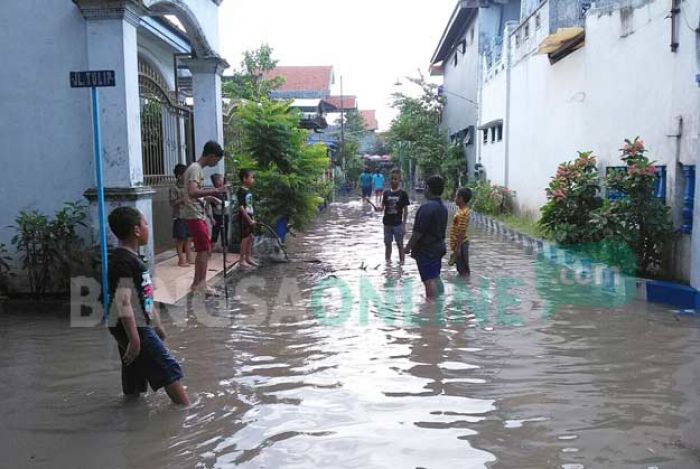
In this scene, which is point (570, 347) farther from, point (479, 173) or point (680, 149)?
point (479, 173)

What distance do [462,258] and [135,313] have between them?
5.91m

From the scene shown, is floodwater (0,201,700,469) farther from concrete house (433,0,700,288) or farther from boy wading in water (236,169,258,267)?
boy wading in water (236,169,258,267)

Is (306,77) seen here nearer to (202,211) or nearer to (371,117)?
(371,117)

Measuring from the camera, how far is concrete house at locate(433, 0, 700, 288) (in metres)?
7.93

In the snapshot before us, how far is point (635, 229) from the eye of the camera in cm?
818

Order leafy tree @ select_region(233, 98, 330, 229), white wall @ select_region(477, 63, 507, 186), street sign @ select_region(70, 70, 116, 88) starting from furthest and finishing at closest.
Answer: white wall @ select_region(477, 63, 507, 186), leafy tree @ select_region(233, 98, 330, 229), street sign @ select_region(70, 70, 116, 88)

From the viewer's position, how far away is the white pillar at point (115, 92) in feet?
23.7

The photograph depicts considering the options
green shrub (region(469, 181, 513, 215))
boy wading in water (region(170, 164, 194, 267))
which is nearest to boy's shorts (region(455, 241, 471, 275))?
boy wading in water (region(170, 164, 194, 267))

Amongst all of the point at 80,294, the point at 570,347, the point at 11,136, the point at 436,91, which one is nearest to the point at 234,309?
the point at 80,294

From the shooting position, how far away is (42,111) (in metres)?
7.46

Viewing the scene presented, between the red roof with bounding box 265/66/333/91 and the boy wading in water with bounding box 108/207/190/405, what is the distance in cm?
4432

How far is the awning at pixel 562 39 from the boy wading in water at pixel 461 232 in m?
5.36

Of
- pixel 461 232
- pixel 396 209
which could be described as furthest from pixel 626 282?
pixel 396 209

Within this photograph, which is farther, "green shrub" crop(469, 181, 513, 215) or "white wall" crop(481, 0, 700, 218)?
"green shrub" crop(469, 181, 513, 215)
